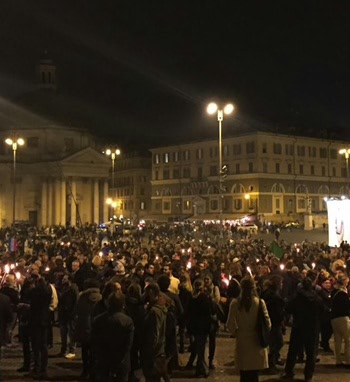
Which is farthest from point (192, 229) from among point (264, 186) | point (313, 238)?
point (264, 186)

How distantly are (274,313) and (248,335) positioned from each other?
2.38 meters

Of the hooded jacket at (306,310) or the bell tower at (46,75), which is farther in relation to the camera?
the bell tower at (46,75)

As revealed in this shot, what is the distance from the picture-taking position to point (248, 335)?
8164mm

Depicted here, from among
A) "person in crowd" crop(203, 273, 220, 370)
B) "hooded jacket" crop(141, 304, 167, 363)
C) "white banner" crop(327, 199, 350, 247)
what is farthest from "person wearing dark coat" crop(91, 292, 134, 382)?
"white banner" crop(327, 199, 350, 247)

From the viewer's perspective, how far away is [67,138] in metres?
84.2

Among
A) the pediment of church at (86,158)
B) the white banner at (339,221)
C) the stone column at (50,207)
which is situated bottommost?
the white banner at (339,221)

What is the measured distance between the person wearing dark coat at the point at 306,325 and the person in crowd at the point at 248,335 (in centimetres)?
196

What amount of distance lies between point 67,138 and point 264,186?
27.8m

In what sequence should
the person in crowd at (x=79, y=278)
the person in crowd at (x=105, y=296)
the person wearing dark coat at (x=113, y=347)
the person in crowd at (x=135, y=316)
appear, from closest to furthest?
the person wearing dark coat at (x=113, y=347)
the person in crowd at (x=135, y=316)
the person in crowd at (x=105, y=296)
the person in crowd at (x=79, y=278)

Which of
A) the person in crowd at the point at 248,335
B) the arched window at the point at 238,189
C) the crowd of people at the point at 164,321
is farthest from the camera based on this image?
the arched window at the point at 238,189

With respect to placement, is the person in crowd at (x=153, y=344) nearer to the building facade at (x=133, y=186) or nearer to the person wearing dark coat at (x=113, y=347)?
the person wearing dark coat at (x=113, y=347)

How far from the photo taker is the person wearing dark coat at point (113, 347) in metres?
7.33

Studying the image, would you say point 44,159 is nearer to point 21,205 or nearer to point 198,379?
point 21,205

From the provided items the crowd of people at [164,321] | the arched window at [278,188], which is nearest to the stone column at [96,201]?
the arched window at [278,188]
